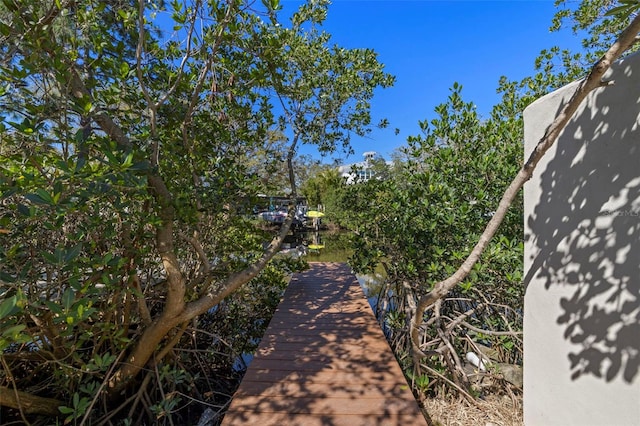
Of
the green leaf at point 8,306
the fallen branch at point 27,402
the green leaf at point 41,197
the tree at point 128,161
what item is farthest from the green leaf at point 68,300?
the fallen branch at point 27,402

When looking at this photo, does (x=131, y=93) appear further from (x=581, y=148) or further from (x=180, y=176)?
(x=581, y=148)

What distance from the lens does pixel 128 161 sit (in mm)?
1545

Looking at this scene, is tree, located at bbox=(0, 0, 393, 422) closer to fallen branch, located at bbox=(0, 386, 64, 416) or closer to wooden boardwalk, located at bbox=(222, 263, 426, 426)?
fallen branch, located at bbox=(0, 386, 64, 416)

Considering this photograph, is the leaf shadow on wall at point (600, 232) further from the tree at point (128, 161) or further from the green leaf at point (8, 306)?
the green leaf at point (8, 306)

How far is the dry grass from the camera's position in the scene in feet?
8.57

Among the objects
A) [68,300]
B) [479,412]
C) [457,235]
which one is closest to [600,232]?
[457,235]

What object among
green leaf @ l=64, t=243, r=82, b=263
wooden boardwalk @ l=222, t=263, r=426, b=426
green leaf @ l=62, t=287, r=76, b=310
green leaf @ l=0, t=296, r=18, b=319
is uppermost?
green leaf @ l=64, t=243, r=82, b=263

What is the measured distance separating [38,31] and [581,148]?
3.48 meters

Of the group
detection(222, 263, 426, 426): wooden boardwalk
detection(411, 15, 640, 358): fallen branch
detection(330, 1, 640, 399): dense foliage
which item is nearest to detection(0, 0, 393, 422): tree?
detection(222, 263, 426, 426): wooden boardwalk

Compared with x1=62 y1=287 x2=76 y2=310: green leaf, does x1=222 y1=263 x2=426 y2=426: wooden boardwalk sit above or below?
below

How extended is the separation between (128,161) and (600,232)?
2726 millimetres

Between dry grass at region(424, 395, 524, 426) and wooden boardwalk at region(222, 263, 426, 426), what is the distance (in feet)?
2.82

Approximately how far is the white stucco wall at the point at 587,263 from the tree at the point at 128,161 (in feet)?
8.06

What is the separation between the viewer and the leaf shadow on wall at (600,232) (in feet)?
4.95
